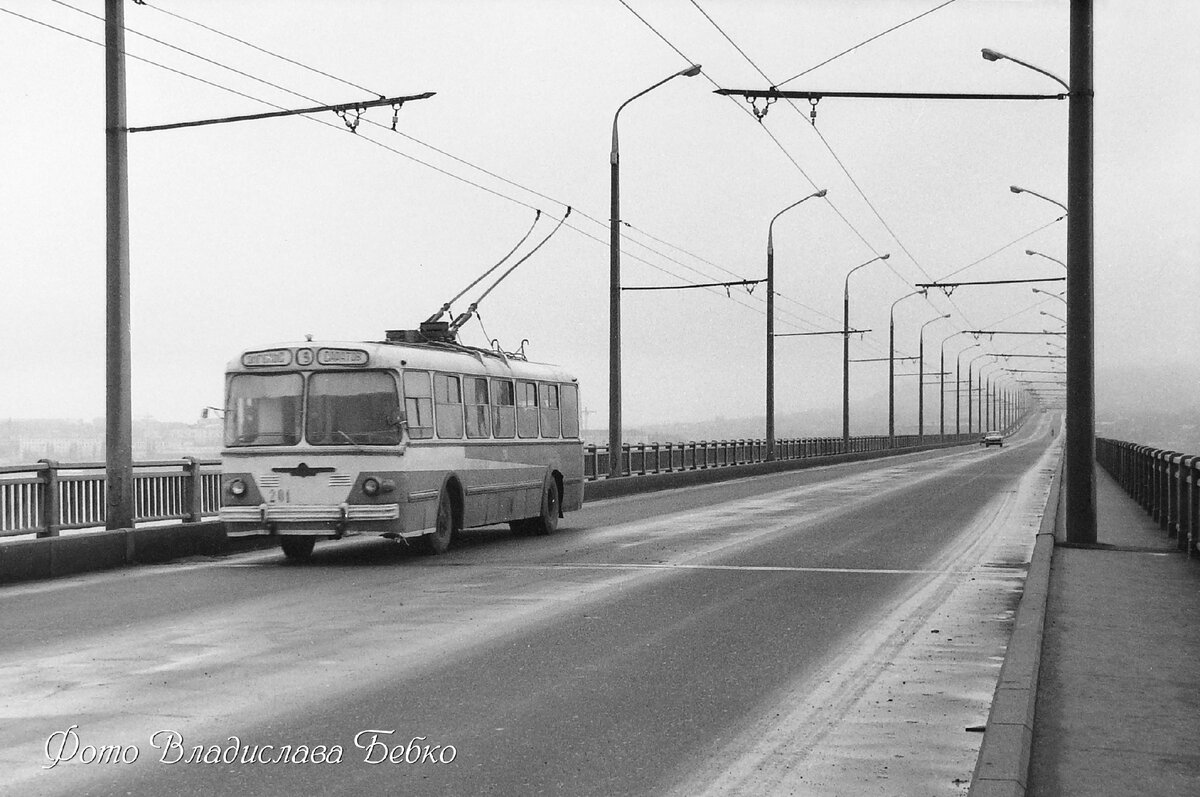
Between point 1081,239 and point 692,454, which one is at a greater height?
point 1081,239

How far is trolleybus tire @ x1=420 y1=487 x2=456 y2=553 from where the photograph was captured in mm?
18250

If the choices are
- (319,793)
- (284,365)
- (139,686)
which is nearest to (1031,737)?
(319,793)

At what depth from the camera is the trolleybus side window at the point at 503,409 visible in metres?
20.3

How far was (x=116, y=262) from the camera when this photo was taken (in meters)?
17.7

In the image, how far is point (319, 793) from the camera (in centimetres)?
611

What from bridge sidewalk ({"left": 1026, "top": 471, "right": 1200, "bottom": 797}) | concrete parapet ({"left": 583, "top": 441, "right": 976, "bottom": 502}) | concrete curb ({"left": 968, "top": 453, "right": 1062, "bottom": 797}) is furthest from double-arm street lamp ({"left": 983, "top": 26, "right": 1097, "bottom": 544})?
concrete parapet ({"left": 583, "top": 441, "right": 976, "bottom": 502})

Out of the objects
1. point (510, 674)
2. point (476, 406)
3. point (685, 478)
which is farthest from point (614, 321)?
point (510, 674)

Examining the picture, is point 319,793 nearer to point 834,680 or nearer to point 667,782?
point 667,782

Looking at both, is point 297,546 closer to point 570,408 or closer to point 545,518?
point 545,518

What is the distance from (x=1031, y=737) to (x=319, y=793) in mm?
3098

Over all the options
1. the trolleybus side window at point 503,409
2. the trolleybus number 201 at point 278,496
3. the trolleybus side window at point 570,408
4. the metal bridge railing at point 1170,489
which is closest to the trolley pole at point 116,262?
the trolleybus number 201 at point 278,496

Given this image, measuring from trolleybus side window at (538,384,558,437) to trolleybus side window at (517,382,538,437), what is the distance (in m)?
0.26

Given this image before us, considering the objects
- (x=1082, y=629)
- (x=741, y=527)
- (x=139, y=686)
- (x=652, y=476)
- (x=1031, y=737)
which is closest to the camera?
(x=1031, y=737)

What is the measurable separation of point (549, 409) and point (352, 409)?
18.6 ft
